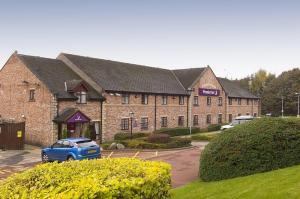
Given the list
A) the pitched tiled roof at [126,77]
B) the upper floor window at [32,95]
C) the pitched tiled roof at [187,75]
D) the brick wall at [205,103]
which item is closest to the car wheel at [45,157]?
the upper floor window at [32,95]

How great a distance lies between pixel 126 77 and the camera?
39.9m

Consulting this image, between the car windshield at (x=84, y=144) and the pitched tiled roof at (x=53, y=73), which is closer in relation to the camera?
the car windshield at (x=84, y=144)

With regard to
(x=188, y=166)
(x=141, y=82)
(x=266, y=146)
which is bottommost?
(x=188, y=166)

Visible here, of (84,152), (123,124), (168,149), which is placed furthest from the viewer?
(123,124)

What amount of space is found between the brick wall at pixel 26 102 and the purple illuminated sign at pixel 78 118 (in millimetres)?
1744

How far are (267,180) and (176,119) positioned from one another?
32791 millimetres

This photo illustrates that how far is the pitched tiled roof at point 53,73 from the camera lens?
102ft

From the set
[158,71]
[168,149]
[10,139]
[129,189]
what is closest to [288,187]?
[129,189]

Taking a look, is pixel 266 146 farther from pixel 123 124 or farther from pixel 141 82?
pixel 141 82

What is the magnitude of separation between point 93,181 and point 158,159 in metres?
17.5

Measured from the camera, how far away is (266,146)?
13.3 metres

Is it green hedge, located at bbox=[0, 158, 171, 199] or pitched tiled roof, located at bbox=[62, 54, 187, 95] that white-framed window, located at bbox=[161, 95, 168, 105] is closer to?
pitched tiled roof, located at bbox=[62, 54, 187, 95]

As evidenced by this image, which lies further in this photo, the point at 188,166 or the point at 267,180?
the point at 188,166

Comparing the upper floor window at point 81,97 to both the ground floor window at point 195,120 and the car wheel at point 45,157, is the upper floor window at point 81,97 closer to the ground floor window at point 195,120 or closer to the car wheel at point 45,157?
the car wheel at point 45,157
